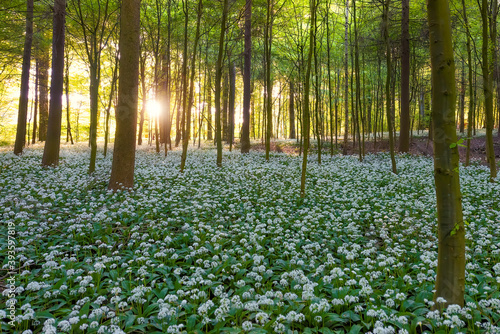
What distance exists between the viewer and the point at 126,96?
324 inches

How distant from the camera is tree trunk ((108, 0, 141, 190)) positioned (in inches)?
317

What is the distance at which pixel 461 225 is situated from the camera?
286 cm

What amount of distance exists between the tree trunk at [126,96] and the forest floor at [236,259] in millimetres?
788

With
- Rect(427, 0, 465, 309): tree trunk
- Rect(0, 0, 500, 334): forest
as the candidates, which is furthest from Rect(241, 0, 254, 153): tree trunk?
Rect(427, 0, 465, 309): tree trunk

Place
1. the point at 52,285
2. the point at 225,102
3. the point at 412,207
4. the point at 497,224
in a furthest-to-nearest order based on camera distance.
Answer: the point at 225,102 < the point at 412,207 < the point at 497,224 < the point at 52,285

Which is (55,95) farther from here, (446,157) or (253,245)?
(446,157)

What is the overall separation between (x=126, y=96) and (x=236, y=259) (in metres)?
6.27

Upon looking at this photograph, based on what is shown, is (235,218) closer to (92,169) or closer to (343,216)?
(343,216)

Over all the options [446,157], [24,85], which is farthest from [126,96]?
[24,85]

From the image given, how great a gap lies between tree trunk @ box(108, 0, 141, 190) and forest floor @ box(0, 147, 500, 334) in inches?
31.0

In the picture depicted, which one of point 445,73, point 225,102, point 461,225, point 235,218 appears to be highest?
point 225,102

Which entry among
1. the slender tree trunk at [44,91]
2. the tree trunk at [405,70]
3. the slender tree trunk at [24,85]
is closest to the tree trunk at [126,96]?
the slender tree trunk at [24,85]

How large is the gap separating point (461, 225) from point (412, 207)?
4541mm

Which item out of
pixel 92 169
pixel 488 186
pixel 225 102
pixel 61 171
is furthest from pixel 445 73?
pixel 225 102
